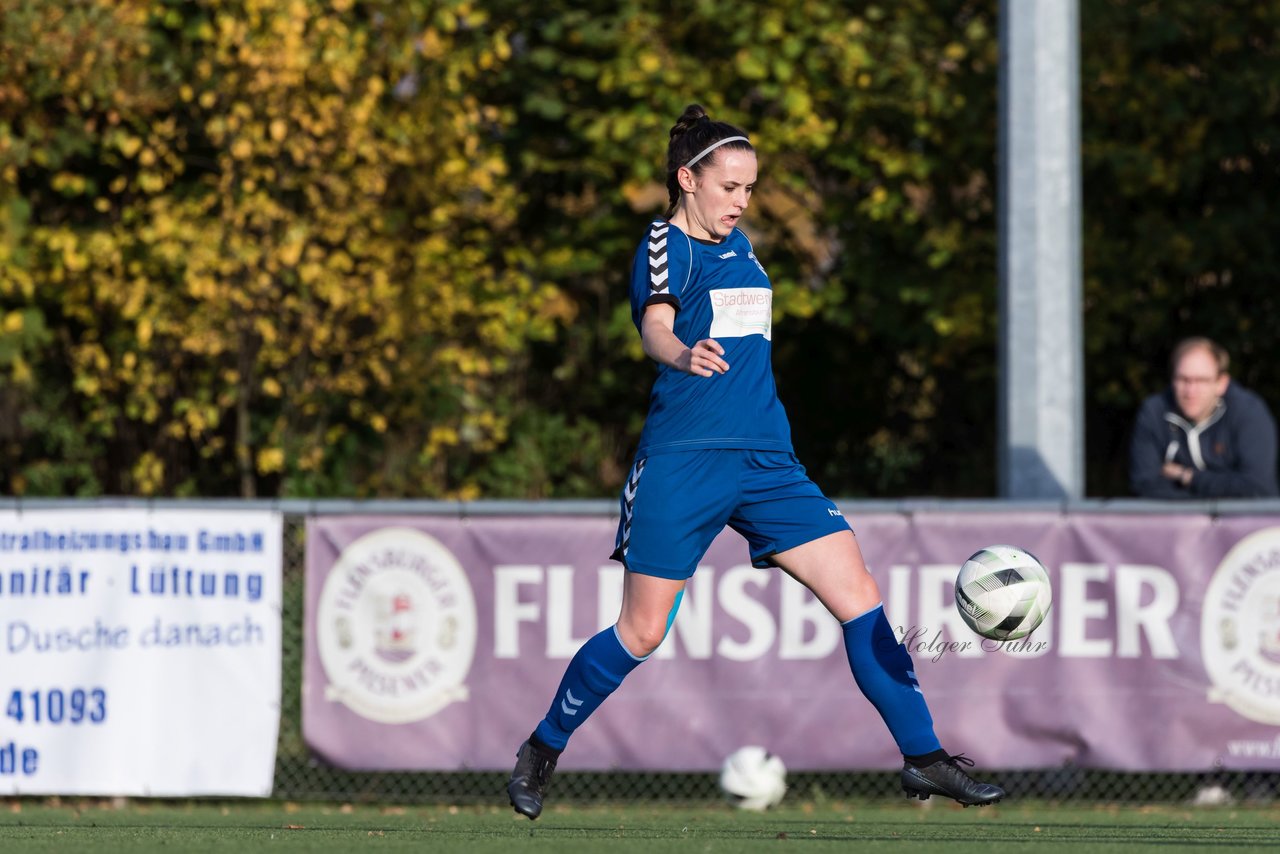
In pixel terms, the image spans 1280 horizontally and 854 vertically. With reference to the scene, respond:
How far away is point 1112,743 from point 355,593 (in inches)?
138

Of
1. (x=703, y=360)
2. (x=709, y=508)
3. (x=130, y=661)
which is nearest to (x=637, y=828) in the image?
(x=709, y=508)

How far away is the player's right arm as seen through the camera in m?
5.08

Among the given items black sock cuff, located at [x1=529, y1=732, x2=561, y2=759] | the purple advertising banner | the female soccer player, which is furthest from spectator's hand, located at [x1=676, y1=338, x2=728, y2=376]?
the purple advertising banner

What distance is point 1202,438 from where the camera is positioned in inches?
356

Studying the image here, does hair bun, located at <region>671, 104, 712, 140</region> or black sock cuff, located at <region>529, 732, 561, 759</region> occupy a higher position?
hair bun, located at <region>671, 104, 712, 140</region>

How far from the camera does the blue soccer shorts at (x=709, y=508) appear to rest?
5465 millimetres

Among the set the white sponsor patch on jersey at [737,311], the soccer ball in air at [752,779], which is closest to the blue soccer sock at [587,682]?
the white sponsor patch on jersey at [737,311]

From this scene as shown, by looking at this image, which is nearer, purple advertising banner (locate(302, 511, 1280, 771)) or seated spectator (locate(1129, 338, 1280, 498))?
purple advertising banner (locate(302, 511, 1280, 771))

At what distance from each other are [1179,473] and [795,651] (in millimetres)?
2061

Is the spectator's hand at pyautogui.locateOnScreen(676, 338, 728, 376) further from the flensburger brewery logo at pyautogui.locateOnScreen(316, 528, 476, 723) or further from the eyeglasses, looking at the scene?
the eyeglasses

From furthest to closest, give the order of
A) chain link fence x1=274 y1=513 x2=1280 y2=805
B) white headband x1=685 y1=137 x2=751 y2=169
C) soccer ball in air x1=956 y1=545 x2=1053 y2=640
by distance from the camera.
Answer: chain link fence x1=274 y1=513 x2=1280 y2=805, soccer ball in air x1=956 y1=545 x2=1053 y2=640, white headband x1=685 y1=137 x2=751 y2=169

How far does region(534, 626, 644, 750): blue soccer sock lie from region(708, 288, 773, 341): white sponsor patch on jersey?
3.21ft

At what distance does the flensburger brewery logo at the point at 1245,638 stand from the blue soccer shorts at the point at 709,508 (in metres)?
3.57

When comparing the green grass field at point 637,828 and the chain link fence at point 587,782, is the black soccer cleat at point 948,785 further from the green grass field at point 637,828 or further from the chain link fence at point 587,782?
A: the chain link fence at point 587,782
